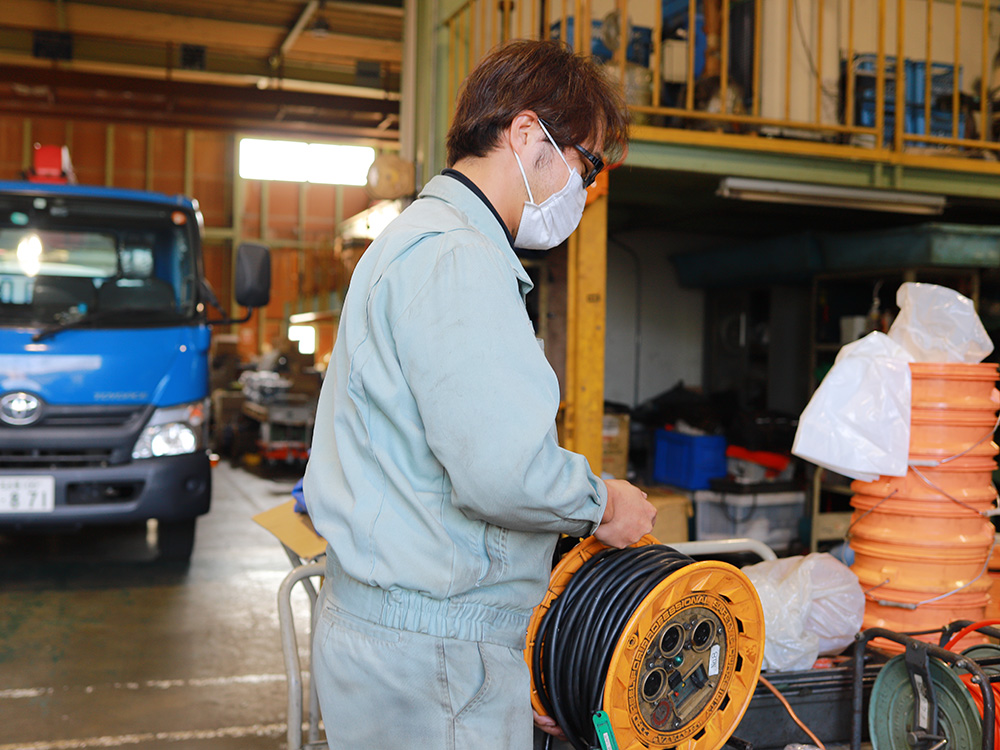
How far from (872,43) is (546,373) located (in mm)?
6348

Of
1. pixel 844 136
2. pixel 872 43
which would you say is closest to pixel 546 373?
pixel 844 136

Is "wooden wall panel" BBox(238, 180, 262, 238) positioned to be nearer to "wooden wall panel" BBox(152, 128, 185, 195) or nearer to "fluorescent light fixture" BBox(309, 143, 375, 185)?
"wooden wall panel" BBox(152, 128, 185, 195)

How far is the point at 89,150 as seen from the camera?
757 inches

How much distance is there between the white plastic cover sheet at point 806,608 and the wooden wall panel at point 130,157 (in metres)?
19.4

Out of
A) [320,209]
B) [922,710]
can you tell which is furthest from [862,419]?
[320,209]

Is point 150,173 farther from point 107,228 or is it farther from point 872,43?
point 872,43

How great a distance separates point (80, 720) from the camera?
11.0 feet

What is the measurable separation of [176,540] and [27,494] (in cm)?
131

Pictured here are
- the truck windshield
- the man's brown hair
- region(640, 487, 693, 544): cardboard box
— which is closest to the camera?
the man's brown hair

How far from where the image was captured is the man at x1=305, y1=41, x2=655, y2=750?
120cm

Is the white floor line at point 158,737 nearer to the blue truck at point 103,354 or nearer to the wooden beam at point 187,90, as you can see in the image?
the blue truck at point 103,354

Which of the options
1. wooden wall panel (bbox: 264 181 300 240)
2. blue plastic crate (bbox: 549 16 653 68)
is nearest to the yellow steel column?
blue plastic crate (bbox: 549 16 653 68)

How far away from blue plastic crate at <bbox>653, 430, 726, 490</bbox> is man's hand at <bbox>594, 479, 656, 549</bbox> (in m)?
4.79

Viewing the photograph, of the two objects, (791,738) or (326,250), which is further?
(326,250)
